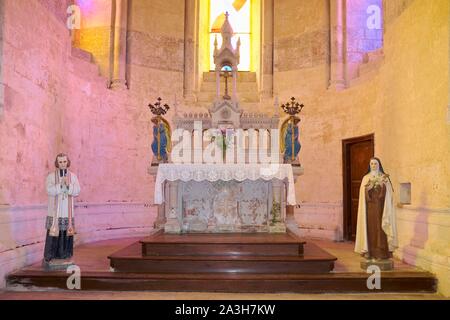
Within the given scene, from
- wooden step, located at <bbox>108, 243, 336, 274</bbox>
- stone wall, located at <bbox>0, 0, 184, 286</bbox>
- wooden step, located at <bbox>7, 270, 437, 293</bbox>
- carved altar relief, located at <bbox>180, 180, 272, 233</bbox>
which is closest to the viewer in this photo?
wooden step, located at <bbox>7, 270, 437, 293</bbox>

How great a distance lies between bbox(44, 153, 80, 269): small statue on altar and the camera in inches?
251

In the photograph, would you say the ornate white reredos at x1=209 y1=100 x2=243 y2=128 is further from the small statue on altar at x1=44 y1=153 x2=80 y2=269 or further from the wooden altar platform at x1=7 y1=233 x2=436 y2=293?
the small statue on altar at x1=44 y1=153 x2=80 y2=269

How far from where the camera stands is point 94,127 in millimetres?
10508

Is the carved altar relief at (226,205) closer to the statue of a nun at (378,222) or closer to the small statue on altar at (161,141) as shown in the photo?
the small statue on altar at (161,141)

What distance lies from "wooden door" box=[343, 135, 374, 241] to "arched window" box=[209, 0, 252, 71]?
Answer: 4.04m

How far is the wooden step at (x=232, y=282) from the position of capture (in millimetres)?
5902

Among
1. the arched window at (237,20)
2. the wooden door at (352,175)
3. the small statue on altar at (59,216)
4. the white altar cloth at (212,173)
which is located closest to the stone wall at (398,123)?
the wooden door at (352,175)

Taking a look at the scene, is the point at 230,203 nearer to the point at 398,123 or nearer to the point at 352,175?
the point at 398,123

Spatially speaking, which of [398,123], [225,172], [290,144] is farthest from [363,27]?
[225,172]

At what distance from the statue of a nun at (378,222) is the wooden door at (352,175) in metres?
3.67

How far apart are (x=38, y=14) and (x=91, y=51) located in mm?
3803

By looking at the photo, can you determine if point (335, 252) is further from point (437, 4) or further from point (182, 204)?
point (437, 4)

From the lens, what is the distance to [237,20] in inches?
506

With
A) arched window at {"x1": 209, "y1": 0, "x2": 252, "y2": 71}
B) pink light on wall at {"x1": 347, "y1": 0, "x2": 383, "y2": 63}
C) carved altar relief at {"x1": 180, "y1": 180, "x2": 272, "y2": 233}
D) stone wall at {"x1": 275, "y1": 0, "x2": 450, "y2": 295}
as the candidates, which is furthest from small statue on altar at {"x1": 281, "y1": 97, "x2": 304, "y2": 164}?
arched window at {"x1": 209, "y1": 0, "x2": 252, "y2": 71}
